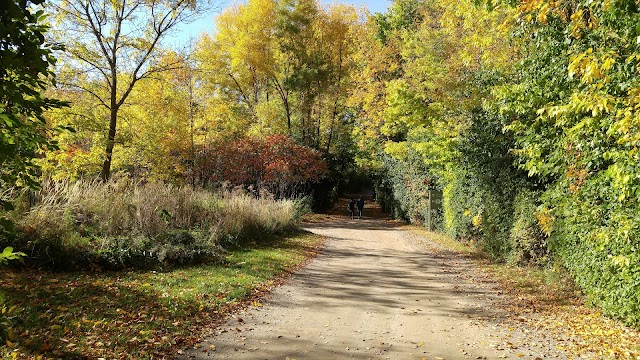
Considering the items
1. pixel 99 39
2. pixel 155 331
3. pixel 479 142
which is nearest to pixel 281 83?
pixel 99 39

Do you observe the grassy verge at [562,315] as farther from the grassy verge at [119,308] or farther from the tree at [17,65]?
the tree at [17,65]

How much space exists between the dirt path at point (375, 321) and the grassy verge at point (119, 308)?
0.48 meters

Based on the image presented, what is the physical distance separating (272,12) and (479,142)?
2074cm

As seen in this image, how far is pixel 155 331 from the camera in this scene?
17.6 ft

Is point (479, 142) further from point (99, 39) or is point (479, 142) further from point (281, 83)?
point (281, 83)

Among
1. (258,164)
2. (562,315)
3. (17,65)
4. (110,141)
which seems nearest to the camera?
(17,65)

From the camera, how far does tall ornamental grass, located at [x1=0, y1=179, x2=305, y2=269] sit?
7.79 m

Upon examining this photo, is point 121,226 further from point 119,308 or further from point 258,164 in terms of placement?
point 258,164

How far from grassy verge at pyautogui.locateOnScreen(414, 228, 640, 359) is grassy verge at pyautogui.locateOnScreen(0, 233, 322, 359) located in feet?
14.9

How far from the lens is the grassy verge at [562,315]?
211 inches

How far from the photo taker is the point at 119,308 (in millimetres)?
5957

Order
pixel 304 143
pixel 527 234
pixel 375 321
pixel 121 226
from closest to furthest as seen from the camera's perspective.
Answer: pixel 375 321 → pixel 121 226 → pixel 527 234 → pixel 304 143

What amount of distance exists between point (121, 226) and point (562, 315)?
876cm

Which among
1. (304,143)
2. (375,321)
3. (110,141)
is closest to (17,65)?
(375,321)
